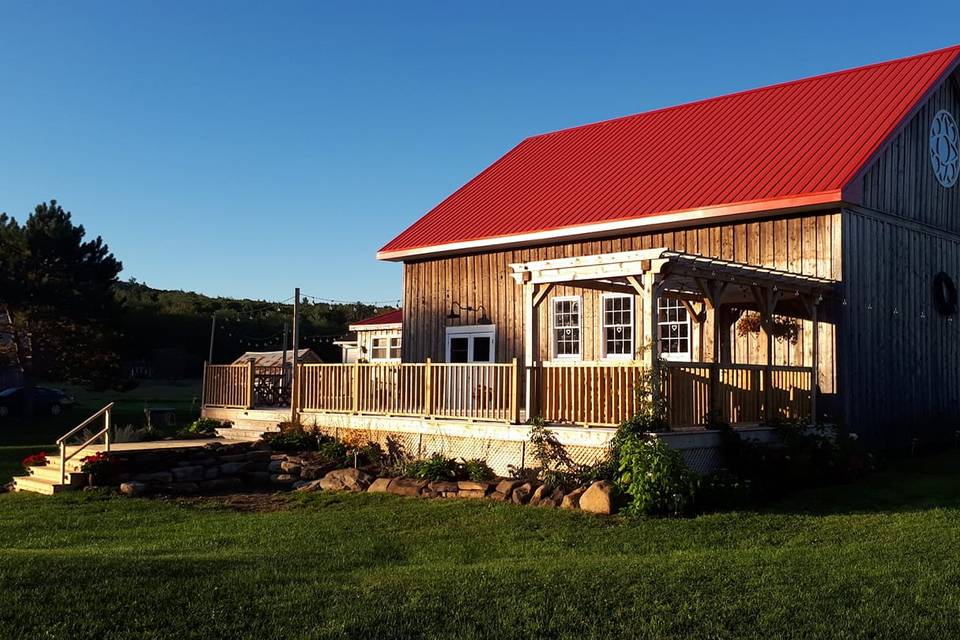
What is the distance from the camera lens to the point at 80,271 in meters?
34.9

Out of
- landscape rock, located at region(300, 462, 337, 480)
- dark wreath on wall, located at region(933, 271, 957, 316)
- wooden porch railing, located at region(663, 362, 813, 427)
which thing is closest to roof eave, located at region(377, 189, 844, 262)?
wooden porch railing, located at region(663, 362, 813, 427)

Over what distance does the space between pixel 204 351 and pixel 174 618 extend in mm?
53298

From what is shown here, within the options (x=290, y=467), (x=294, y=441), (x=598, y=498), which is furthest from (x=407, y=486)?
(x=294, y=441)

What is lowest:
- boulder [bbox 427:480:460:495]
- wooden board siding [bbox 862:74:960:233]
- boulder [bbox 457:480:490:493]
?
boulder [bbox 427:480:460:495]

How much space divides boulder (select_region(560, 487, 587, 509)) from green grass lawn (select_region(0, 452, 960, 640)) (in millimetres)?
304

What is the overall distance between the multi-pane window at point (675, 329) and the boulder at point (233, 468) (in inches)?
291

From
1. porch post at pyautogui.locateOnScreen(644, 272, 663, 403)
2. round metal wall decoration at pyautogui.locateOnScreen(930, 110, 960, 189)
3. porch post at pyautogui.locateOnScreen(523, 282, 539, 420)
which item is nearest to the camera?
porch post at pyautogui.locateOnScreen(644, 272, 663, 403)

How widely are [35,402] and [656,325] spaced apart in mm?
30200

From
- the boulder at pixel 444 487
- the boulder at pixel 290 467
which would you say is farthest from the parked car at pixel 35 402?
the boulder at pixel 444 487

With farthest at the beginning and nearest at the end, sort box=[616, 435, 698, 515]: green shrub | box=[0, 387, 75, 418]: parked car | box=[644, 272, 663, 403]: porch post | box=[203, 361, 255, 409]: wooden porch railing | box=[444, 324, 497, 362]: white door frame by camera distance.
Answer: box=[0, 387, 75, 418]: parked car < box=[444, 324, 497, 362]: white door frame < box=[203, 361, 255, 409]: wooden porch railing < box=[644, 272, 663, 403]: porch post < box=[616, 435, 698, 515]: green shrub

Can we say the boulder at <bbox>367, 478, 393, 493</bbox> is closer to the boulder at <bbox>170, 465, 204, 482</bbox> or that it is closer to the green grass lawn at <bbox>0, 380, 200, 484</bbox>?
the boulder at <bbox>170, 465, 204, 482</bbox>

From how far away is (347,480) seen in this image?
14539 mm

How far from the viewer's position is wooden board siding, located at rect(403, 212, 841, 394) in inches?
603

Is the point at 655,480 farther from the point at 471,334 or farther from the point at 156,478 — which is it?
the point at 471,334
